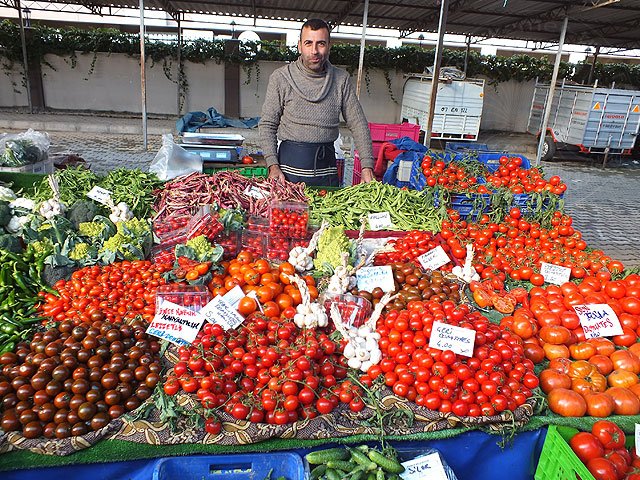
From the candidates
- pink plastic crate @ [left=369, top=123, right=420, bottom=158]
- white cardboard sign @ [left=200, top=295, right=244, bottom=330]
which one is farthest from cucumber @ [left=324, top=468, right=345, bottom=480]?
pink plastic crate @ [left=369, top=123, right=420, bottom=158]

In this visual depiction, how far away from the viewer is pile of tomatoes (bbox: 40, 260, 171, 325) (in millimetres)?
2867

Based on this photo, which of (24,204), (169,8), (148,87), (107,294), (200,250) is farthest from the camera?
(148,87)

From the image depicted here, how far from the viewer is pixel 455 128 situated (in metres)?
14.3

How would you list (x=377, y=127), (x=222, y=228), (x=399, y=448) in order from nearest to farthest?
(x=399, y=448)
(x=222, y=228)
(x=377, y=127)

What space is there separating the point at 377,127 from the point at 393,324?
19.8 feet

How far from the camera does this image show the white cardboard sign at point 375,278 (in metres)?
3.22

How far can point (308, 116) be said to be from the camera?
4289 millimetres

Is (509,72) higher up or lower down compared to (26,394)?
higher up

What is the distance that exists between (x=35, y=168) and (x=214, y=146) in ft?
7.48

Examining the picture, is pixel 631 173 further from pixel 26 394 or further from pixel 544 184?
pixel 26 394

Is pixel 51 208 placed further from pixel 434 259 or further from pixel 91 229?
pixel 434 259

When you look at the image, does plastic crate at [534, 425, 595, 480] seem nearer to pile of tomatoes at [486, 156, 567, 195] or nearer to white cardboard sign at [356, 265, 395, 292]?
white cardboard sign at [356, 265, 395, 292]

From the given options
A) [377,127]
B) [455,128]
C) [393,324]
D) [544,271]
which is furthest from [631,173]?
[393,324]

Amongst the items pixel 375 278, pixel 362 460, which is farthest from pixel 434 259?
pixel 362 460
